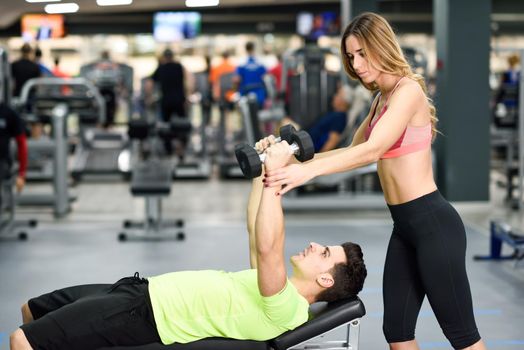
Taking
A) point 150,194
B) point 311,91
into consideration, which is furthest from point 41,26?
point 150,194

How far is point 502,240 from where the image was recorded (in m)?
5.04

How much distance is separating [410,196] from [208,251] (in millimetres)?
3415

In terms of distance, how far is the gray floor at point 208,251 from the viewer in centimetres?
393

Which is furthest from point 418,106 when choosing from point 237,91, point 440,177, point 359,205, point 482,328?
point 237,91

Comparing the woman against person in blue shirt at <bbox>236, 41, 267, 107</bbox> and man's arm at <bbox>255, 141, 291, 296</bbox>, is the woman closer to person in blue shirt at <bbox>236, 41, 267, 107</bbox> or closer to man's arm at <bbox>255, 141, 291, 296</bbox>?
man's arm at <bbox>255, 141, 291, 296</bbox>

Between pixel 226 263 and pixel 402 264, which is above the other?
pixel 402 264

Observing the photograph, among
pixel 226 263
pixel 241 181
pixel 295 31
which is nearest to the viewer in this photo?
pixel 226 263

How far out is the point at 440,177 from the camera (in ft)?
26.2

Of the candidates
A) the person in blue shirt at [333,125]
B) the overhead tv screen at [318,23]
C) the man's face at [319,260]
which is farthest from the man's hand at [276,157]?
the overhead tv screen at [318,23]

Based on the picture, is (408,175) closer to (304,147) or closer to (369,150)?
(369,150)

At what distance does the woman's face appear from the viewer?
2232 mm

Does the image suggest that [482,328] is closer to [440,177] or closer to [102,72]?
[440,177]

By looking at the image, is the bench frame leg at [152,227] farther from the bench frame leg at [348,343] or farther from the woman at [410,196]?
the woman at [410,196]

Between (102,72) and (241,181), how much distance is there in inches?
105
